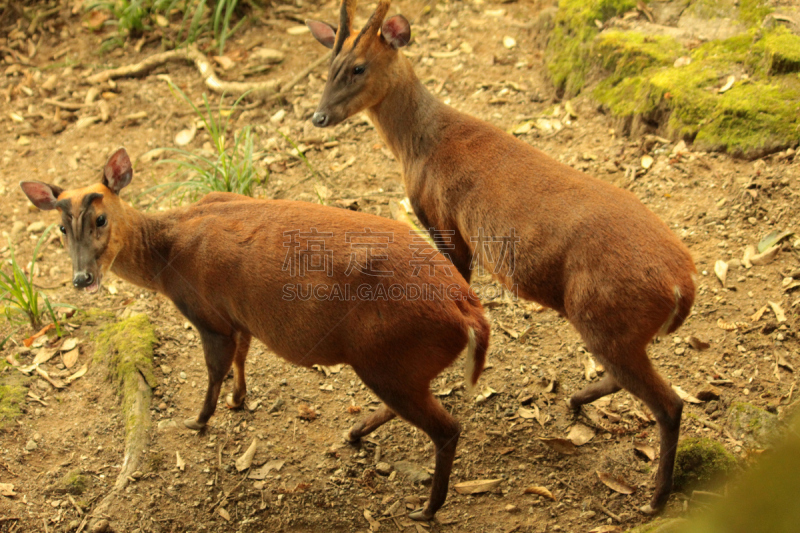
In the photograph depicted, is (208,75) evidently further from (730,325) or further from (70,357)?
(730,325)

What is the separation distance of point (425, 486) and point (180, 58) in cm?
571

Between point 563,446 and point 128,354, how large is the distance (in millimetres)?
2727

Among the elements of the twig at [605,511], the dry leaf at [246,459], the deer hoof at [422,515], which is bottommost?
the dry leaf at [246,459]

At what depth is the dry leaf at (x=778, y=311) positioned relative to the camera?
151 inches

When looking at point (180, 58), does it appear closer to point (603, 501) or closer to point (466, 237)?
point (466, 237)

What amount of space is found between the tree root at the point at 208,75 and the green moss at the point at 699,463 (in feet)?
16.2

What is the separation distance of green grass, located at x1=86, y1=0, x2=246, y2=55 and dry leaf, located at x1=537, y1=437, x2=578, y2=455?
18.5 ft

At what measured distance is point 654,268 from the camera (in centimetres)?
312

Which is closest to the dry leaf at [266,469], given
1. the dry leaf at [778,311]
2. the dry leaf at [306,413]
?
the dry leaf at [306,413]

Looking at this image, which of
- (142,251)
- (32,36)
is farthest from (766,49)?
(32,36)

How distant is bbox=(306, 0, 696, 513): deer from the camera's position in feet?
10.4

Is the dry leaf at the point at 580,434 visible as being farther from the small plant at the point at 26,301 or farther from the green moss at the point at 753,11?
the green moss at the point at 753,11

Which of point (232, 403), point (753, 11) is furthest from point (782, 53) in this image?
point (232, 403)

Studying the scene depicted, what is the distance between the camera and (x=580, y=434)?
12.3 ft
